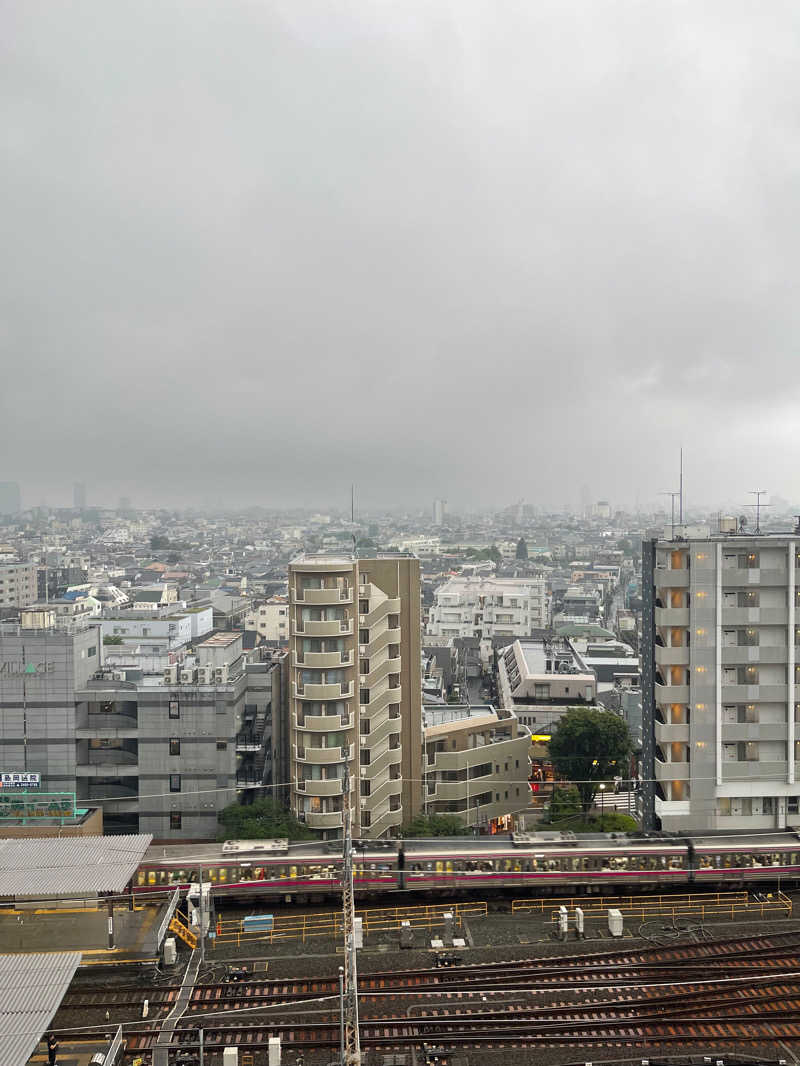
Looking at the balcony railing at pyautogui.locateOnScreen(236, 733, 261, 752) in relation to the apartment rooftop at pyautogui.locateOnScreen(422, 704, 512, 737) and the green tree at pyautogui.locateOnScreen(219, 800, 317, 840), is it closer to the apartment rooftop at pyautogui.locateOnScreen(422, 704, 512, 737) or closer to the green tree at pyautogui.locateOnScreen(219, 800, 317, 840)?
the green tree at pyautogui.locateOnScreen(219, 800, 317, 840)

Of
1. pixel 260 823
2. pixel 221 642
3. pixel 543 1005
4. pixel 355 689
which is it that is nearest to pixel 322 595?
pixel 355 689

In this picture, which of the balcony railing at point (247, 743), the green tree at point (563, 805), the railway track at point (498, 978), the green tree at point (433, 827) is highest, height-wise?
the balcony railing at point (247, 743)

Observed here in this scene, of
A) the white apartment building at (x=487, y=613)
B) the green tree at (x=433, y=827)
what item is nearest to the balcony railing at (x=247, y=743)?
the green tree at (x=433, y=827)

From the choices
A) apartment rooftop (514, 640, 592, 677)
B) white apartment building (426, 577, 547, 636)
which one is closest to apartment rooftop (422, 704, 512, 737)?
apartment rooftop (514, 640, 592, 677)

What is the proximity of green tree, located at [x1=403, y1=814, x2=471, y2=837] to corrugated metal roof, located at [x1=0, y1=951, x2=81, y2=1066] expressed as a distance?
526 inches

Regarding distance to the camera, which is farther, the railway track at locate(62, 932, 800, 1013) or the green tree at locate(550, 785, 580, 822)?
the green tree at locate(550, 785, 580, 822)

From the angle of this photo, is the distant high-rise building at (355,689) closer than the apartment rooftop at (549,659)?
Yes

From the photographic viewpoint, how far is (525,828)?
97.3ft

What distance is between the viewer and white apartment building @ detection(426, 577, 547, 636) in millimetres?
68312

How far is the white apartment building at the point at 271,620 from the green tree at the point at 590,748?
36.7 meters

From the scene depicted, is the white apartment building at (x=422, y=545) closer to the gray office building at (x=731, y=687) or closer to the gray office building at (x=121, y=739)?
the gray office building at (x=121, y=739)

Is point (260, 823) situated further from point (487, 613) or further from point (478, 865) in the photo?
point (487, 613)

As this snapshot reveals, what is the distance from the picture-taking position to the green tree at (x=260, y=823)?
23688 millimetres

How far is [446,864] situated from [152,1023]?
827 cm
